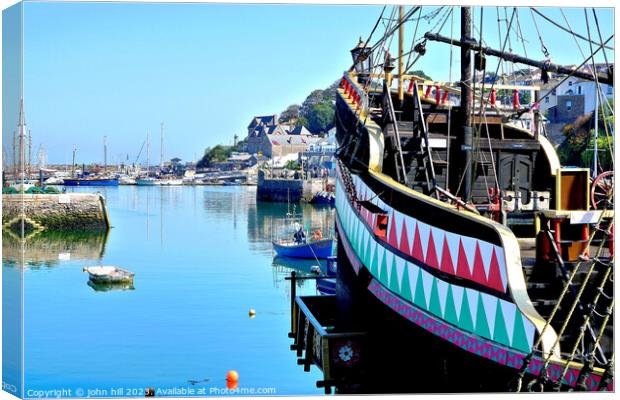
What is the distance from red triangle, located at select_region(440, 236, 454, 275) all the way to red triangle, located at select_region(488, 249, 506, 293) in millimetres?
628

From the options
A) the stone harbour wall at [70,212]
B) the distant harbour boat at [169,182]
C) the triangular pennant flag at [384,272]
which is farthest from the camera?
the distant harbour boat at [169,182]

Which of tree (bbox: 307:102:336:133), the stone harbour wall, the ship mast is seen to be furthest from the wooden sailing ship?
the stone harbour wall

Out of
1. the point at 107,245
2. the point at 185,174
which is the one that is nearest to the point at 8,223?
the point at 107,245

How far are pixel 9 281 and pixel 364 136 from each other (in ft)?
15.8

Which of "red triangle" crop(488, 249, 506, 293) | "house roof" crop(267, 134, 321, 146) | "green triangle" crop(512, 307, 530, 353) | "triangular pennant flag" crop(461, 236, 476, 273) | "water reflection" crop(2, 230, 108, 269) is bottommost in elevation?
"water reflection" crop(2, 230, 108, 269)

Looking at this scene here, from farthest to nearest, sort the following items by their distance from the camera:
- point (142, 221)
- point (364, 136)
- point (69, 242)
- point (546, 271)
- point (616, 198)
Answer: point (142, 221) → point (69, 242) → point (364, 136) → point (616, 198) → point (546, 271)

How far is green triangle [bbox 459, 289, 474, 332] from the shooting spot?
827cm

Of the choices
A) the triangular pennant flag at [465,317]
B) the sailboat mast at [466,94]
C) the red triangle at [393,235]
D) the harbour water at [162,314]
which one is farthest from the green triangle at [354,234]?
the triangular pennant flag at [465,317]

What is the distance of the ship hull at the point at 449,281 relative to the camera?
25.3ft

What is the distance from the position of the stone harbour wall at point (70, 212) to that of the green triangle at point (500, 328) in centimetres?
2879

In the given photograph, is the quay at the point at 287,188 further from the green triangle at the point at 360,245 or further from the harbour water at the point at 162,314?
the green triangle at the point at 360,245

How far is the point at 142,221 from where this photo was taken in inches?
2140

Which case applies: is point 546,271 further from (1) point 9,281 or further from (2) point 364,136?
(1) point 9,281

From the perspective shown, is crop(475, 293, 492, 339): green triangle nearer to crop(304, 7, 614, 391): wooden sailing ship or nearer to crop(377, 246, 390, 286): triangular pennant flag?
crop(304, 7, 614, 391): wooden sailing ship
